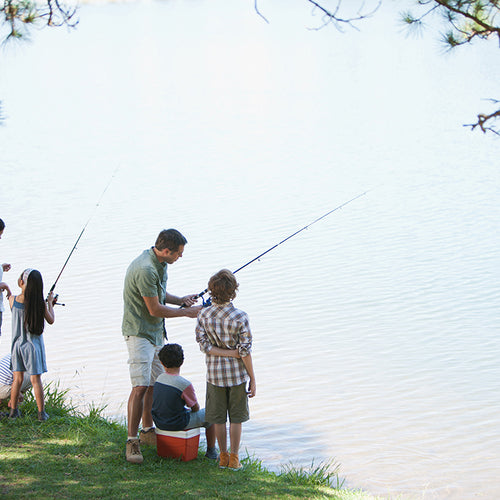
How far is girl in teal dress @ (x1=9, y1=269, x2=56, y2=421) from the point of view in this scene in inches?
182

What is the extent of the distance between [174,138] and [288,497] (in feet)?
54.9

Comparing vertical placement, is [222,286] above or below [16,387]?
above

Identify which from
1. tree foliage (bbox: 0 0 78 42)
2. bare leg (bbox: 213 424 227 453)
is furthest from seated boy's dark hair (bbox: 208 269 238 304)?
tree foliage (bbox: 0 0 78 42)

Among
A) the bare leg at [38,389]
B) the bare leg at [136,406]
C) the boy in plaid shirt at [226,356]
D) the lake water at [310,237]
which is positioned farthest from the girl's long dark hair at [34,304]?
the lake water at [310,237]

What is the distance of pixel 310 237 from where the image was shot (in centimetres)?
1121

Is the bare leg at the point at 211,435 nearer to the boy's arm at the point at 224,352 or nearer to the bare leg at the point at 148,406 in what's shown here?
the bare leg at the point at 148,406

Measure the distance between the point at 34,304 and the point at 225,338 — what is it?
1318 millimetres

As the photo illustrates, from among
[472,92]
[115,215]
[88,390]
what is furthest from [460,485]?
[472,92]

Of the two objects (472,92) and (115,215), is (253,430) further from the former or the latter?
(472,92)

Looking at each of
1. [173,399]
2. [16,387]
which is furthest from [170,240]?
[16,387]

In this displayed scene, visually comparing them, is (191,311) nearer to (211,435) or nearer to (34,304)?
(211,435)

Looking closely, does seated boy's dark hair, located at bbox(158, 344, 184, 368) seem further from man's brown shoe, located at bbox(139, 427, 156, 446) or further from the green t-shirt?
man's brown shoe, located at bbox(139, 427, 156, 446)

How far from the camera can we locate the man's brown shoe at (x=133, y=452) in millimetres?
4105

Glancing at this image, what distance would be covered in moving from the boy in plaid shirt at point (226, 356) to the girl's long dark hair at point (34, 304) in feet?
3.68
